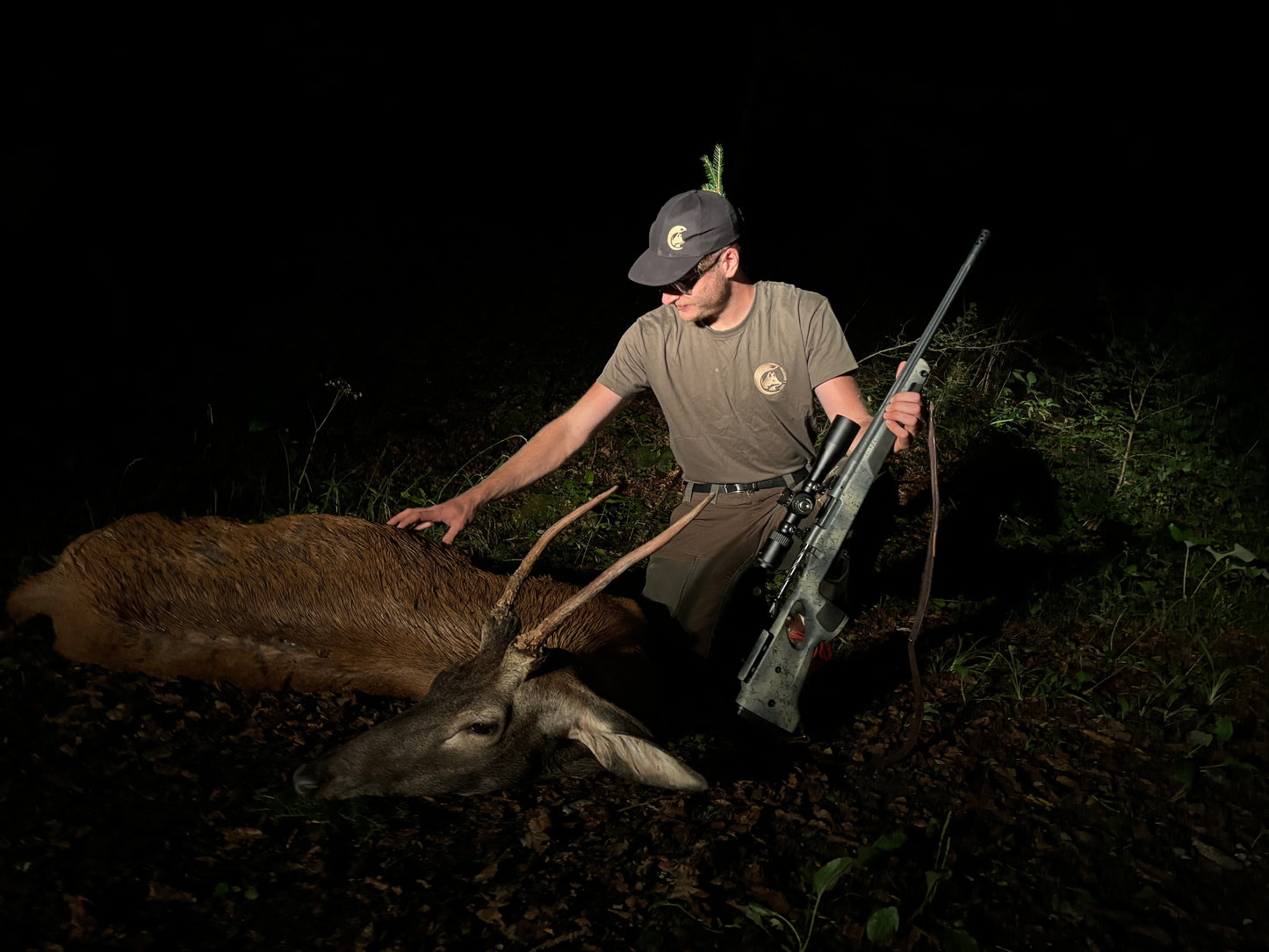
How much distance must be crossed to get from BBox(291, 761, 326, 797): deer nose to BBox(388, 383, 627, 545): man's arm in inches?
34.9

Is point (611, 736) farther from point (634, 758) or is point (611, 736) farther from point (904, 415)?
point (904, 415)

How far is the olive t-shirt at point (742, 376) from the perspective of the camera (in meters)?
3.77

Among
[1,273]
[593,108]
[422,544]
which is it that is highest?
[593,108]

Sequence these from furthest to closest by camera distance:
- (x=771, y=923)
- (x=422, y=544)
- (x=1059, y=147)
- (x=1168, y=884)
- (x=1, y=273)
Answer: (x=1059, y=147) → (x=1, y=273) → (x=422, y=544) → (x=1168, y=884) → (x=771, y=923)

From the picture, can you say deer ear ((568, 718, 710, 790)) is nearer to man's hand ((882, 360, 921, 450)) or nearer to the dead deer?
the dead deer

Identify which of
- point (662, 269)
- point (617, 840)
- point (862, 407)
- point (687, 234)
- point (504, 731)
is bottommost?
point (617, 840)

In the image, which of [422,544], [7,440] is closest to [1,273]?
[7,440]

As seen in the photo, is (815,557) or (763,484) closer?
(815,557)

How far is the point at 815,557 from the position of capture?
3357 millimetres

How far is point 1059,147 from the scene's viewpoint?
28.3 feet

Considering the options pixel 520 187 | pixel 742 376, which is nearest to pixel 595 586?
pixel 742 376

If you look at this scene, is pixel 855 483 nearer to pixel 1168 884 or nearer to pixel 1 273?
pixel 1168 884

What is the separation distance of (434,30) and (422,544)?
759cm

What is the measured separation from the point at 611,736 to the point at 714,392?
165 centimetres
